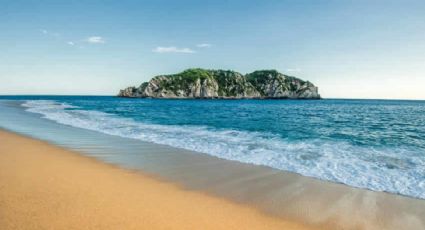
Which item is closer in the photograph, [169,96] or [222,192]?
[222,192]

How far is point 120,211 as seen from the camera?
5285 mm

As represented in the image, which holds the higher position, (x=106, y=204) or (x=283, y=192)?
(x=106, y=204)

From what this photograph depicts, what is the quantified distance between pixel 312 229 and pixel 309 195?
200 centimetres

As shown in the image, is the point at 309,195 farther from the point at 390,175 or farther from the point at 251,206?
the point at 390,175

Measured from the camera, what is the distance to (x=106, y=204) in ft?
18.4

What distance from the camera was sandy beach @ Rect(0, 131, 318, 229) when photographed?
15.8ft

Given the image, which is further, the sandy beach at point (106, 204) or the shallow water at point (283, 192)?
the shallow water at point (283, 192)

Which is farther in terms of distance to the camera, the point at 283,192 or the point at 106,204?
the point at 283,192

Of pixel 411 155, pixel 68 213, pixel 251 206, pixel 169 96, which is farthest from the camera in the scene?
pixel 169 96

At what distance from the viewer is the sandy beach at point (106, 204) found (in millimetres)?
4805

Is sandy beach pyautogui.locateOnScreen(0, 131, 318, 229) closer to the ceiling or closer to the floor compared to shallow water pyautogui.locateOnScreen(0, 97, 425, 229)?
closer to the ceiling

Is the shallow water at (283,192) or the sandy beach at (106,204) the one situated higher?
the sandy beach at (106,204)

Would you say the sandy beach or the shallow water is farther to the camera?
the shallow water

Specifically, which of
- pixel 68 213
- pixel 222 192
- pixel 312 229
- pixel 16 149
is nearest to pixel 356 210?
pixel 312 229
